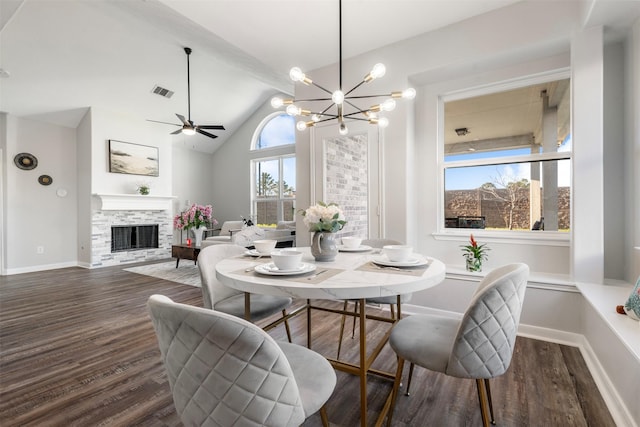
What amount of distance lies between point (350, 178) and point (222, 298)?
2132 mm

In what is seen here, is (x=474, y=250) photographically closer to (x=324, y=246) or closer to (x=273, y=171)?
(x=324, y=246)

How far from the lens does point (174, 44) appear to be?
484 centimetres

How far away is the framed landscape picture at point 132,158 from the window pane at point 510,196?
5992 mm

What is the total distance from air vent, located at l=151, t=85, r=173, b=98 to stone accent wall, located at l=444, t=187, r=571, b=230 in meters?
5.51

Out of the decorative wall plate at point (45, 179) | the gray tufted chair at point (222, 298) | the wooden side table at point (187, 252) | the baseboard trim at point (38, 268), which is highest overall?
the decorative wall plate at point (45, 179)

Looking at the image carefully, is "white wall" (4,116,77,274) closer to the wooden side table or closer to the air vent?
the air vent

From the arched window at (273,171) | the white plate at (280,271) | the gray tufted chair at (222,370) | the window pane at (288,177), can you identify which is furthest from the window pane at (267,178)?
the gray tufted chair at (222,370)

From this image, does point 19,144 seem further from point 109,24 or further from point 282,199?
point 282,199

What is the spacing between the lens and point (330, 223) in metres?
1.63

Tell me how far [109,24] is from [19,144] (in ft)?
9.30

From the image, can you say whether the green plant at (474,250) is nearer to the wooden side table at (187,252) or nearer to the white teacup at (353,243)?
the white teacup at (353,243)

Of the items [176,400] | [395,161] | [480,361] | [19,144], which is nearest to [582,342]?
[480,361]

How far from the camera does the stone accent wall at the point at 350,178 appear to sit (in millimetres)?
3375

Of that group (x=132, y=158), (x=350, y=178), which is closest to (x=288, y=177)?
(x=132, y=158)
